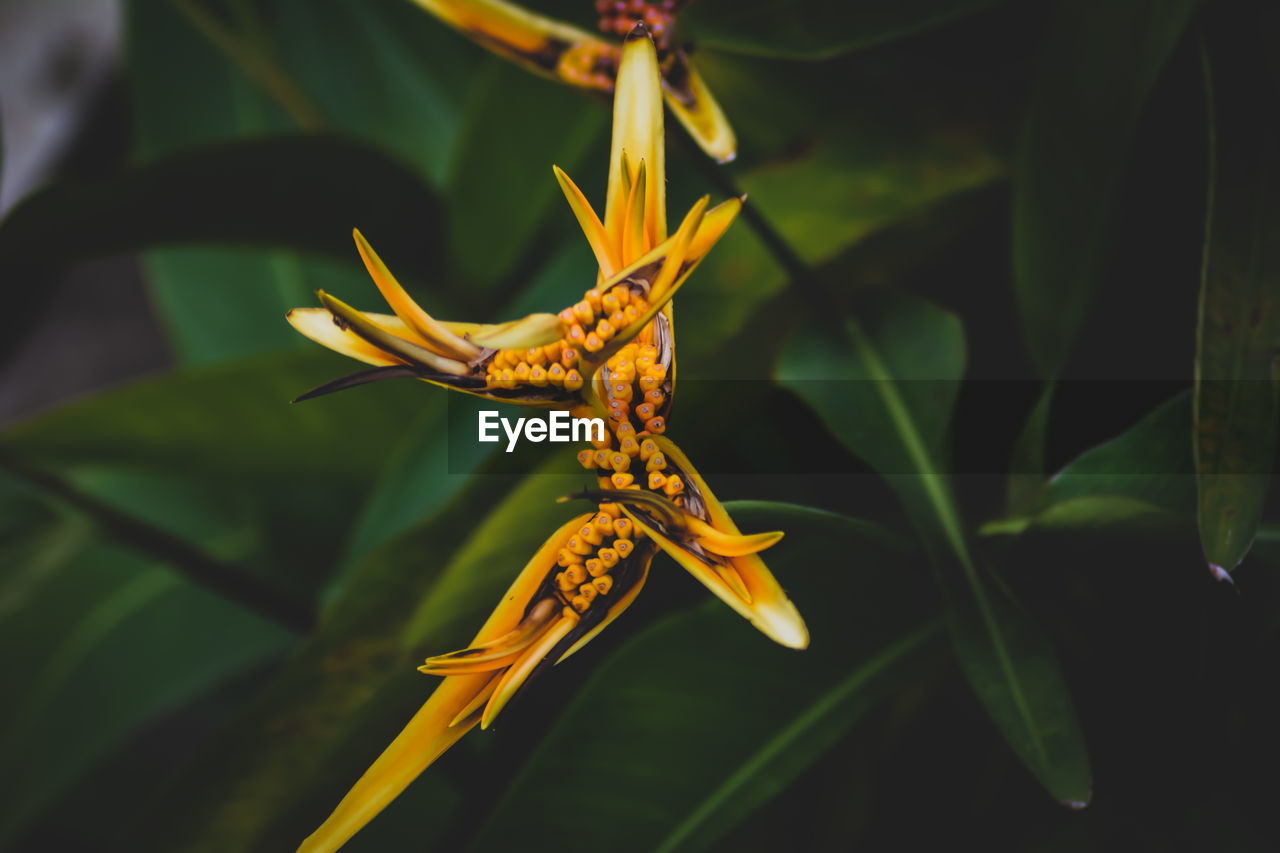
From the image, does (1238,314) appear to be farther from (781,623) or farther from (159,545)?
(159,545)

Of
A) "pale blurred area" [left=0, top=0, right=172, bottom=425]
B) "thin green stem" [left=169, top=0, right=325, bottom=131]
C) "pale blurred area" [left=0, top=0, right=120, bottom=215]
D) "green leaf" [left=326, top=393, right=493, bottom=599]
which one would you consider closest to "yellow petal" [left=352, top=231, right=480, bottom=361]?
"green leaf" [left=326, top=393, right=493, bottom=599]

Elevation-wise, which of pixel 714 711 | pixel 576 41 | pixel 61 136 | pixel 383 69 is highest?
pixel 61 136

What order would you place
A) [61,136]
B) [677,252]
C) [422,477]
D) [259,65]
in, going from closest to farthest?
[677,252] → [422,477] → [259,65] → [61,136]

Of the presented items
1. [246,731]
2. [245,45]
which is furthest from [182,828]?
[245,45]

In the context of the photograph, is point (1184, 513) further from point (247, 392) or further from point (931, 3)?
point (247, 392)

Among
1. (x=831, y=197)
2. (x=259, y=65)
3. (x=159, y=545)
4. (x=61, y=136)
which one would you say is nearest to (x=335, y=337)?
(x=831, y=197)

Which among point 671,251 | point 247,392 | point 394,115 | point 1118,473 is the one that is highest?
point 394,115

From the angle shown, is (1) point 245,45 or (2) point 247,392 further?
(1) point 245,45

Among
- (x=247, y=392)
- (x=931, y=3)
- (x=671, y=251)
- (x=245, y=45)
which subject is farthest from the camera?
(x=245, y=45)
